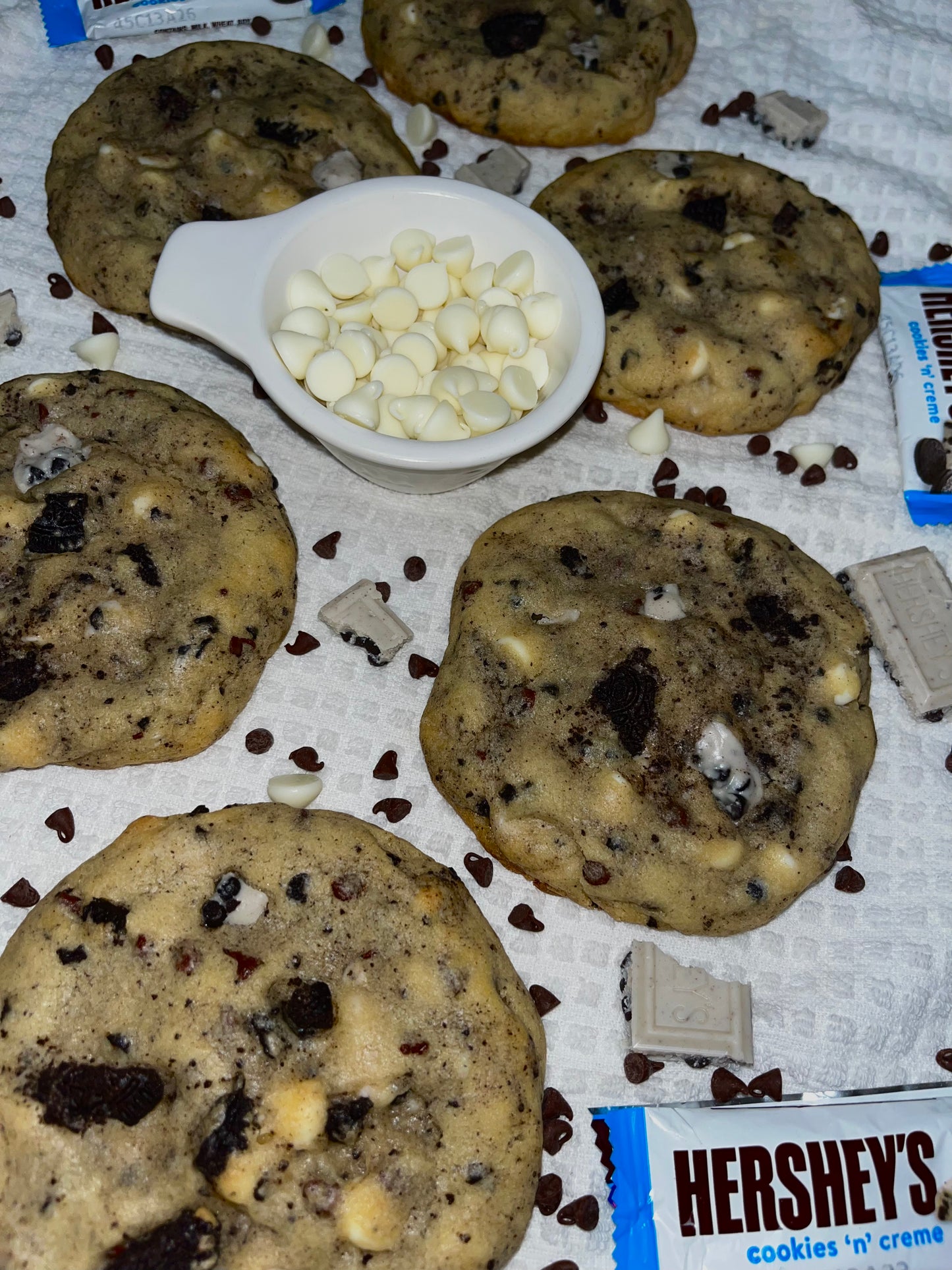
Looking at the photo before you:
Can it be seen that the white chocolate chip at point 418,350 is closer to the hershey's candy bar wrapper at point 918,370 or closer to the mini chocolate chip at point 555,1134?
the hershey's candy bar wrapper at point 918,370

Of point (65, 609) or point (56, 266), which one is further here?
point (56, 266)

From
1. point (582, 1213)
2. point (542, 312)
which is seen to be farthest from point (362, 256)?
point (582, 1213)

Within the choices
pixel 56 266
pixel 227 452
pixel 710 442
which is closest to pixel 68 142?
pixel 56 266

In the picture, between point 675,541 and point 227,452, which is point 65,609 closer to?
point 227,452

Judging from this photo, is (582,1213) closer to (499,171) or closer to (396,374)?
(396,374)

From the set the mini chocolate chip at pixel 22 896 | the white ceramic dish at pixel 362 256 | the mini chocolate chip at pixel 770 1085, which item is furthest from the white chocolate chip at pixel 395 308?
the mini chocolate chip at pixel 770 1085

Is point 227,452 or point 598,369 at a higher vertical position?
point 598,369
